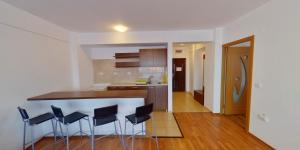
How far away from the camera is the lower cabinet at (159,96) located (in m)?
4.15

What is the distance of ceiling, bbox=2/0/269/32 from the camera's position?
2152 mm

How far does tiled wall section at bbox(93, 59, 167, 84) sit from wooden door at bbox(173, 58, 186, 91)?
2.51 metres

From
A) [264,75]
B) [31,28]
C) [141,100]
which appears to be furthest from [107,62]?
[264,75]

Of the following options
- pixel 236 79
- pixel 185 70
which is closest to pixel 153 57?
pixel 236 79

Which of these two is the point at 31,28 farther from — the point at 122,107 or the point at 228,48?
the point at 228,48

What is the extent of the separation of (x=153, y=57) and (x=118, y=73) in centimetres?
145

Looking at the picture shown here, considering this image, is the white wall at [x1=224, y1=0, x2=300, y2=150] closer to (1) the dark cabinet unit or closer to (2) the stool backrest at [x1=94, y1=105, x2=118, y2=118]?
(2) the stool backrest at [x1=94, y1=105, x2=118, y2=118]

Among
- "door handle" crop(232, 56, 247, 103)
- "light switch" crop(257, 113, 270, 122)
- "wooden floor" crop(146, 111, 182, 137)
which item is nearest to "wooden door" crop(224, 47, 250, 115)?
"door handle" crop(232, 56, 247, 103)

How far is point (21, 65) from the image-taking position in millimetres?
2309

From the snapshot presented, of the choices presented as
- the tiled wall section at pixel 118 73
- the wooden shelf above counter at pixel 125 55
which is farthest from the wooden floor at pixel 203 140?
the wooden shelf above counter at pixel 125 55

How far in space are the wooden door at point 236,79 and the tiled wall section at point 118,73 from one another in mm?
2061

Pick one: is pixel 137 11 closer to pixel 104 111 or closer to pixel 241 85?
pixel 104 111

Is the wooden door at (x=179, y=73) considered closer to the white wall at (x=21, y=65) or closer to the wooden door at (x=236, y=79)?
the wooden door at (x=236, y=79)

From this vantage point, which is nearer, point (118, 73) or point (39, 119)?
point (39, 119)
